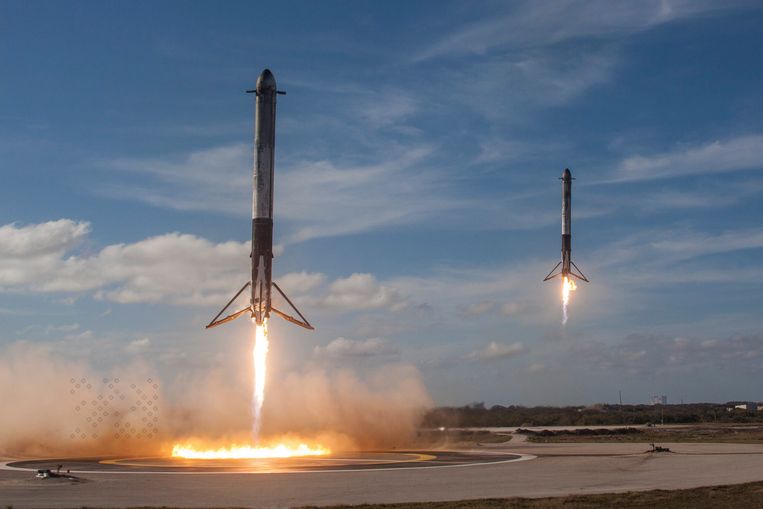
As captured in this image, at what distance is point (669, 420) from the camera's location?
128m

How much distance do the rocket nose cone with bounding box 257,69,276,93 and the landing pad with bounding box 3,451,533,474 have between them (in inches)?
793

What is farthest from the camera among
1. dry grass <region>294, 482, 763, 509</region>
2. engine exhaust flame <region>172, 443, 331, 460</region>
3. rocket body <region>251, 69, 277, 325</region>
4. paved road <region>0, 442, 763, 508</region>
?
engine exhaust flame <region>172, 443, 331, 460</region>

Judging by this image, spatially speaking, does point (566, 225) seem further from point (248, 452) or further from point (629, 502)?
point (629, 502)

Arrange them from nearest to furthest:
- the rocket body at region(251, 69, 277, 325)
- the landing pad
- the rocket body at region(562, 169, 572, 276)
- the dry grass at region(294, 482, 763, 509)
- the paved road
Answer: the dry grass at region(294, 482, 763, 509) < the paved road < the landing pad < the rocket body at region(251, 69, 277, 325) < the rocket body at region(562, 169, 572, 276)

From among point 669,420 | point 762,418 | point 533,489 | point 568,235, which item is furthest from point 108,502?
point 762,418

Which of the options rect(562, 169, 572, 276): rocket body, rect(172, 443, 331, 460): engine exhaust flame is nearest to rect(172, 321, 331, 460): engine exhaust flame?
rect(172, 443, 331, 460): engine exhaust flame

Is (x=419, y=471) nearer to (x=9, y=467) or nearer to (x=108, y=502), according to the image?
(x=108, y=502)

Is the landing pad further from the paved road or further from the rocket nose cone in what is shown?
the rocket nose cone

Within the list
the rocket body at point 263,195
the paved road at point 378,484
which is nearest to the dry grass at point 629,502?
the paved road at point 378,484

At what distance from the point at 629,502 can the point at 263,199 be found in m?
26.5

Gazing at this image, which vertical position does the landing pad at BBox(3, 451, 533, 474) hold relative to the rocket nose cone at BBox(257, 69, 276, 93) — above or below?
below

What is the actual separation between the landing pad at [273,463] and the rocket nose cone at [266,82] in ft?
66.1

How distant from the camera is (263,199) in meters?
49.2

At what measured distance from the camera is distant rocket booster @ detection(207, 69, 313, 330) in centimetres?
4909
